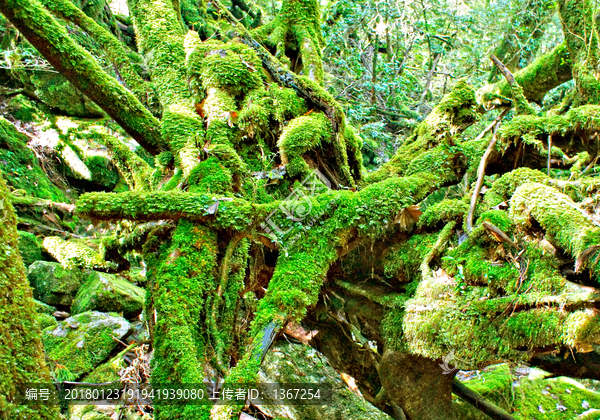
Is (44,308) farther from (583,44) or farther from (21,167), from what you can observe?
(583,44)

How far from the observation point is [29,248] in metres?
6.67

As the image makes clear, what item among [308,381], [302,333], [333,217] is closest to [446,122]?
[333,217]

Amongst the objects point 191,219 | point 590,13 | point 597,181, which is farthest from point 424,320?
point 590,13

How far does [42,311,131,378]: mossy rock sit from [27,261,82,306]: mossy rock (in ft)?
3.20

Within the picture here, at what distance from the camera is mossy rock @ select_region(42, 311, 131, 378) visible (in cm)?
495

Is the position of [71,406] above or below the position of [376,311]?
below

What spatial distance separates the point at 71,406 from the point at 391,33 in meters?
10.1

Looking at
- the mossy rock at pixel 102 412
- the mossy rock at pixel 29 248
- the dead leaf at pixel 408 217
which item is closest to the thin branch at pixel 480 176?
the dead leaf at pixel 408 217

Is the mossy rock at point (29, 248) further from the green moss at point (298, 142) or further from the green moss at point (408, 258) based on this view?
the green moss at point (408, 258)

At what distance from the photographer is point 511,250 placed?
10.8ft

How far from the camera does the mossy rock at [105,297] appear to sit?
233 inches

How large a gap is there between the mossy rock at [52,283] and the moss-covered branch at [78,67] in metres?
2.78

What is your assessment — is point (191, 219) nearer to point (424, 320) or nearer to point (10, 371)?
point (10, 371)

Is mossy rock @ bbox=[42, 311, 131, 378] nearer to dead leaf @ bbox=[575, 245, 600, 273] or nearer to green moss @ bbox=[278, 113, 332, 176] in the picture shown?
green moss @ bbox=[278, 113, 332, 176]
